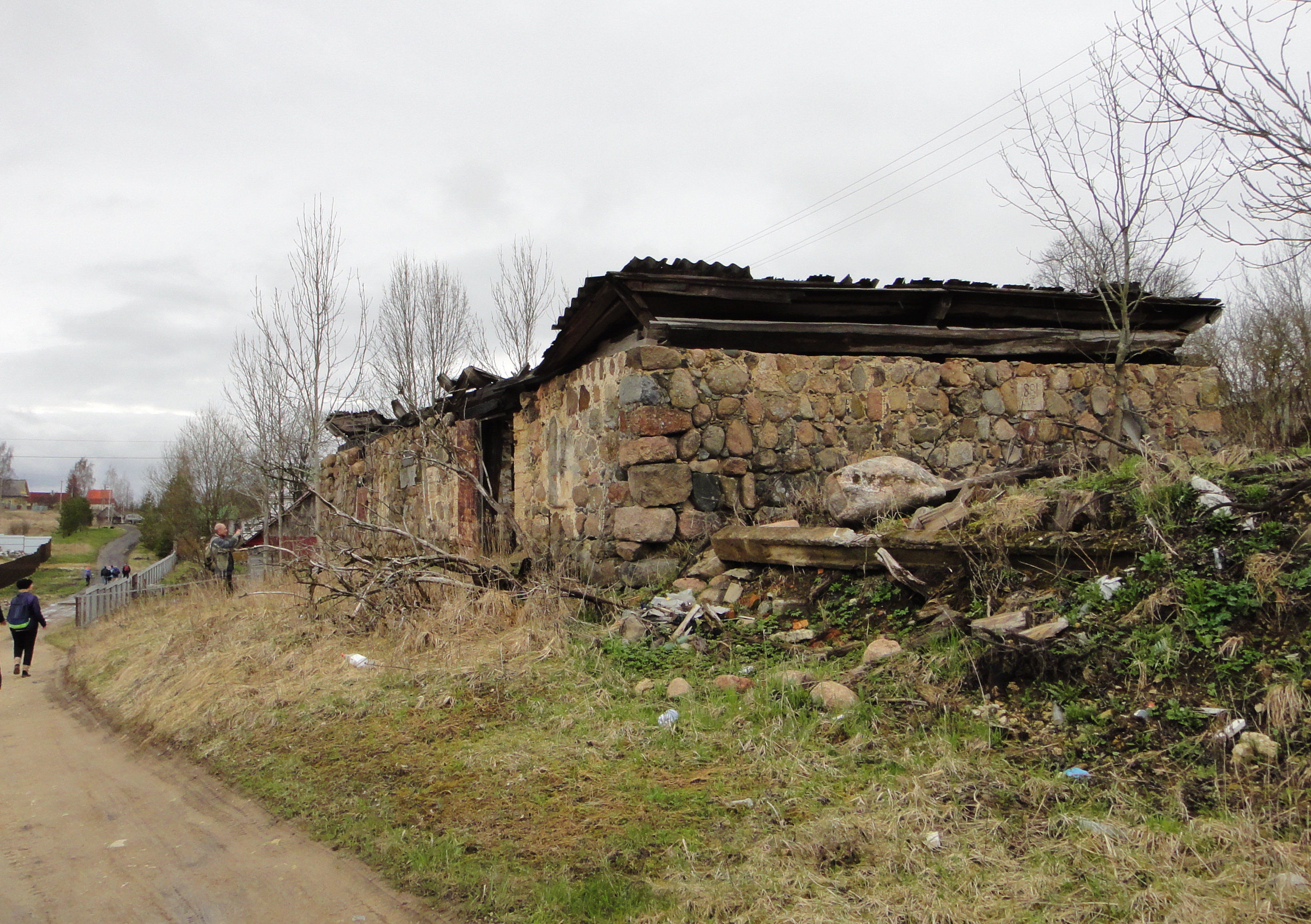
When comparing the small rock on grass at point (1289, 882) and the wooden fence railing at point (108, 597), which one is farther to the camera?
the wooden fence railing at point (108, 597)

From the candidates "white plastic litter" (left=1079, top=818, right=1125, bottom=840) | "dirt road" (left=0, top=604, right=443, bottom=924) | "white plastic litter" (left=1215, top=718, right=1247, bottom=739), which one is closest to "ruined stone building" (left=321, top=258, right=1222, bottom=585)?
"dirt road" (left=0, top=604, right=443, bottom=924)

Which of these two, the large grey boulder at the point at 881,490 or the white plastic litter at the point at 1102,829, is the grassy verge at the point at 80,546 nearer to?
the large grey boulder at the point at 881,490

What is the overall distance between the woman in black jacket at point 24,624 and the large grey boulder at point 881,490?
1012 cm

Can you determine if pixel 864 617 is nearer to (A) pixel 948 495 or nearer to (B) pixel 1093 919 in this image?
(A) pixel 948 495

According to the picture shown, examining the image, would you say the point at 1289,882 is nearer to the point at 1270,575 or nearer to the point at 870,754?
the point at 870,754

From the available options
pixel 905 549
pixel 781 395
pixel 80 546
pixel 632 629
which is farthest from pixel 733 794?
pixel 80 546

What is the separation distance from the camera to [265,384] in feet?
57.9

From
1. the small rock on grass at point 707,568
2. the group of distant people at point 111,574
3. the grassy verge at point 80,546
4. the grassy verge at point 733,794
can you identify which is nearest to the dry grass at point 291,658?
the grassy verge at point 733,794

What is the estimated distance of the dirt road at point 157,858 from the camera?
326 centimetres

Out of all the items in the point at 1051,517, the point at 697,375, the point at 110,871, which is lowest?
the point at 110,871

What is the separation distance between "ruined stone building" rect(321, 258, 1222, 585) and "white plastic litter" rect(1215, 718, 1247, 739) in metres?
3.99

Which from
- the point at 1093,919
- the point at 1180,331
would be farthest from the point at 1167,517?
the point at 1180,331

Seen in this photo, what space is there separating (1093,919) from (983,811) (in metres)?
0.71

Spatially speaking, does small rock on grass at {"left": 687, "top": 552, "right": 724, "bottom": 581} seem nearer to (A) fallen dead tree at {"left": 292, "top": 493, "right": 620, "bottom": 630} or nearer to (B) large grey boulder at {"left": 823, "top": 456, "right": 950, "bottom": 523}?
(A) fallen dead tree at {"left": 292, "top": 493, "right": 620, "bottom": 630}
